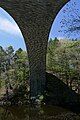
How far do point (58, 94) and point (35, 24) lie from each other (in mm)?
5756

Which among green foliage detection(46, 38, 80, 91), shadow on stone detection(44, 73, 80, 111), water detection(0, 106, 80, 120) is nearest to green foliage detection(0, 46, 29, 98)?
green foliage detection(46, 38, 80, 91)

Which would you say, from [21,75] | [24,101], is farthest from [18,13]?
[21,75]

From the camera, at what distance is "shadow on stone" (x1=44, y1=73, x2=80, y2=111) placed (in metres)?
Result: 22.8

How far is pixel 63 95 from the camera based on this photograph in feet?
79.1

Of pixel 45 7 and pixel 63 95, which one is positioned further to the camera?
pixel 63 95

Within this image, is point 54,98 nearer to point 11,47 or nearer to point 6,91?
point 6,91

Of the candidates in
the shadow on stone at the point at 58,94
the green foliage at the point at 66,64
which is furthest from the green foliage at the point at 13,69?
the shadow on stone at the point at 58,94

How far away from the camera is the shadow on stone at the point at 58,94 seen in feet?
74.8

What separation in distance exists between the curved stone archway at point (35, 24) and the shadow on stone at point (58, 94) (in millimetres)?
762

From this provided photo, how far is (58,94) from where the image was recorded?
24.1 metres

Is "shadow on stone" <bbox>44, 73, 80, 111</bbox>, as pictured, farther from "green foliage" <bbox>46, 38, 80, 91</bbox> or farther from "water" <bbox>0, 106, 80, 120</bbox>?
"water" <bbox>0, 106, 80, 120</bbox>

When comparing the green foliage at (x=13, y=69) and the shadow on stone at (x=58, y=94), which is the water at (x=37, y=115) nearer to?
the shadow on stone at (x=58, y=94)

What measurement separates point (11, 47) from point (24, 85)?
16.2 metres

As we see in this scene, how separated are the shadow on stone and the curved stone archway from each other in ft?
2.50
